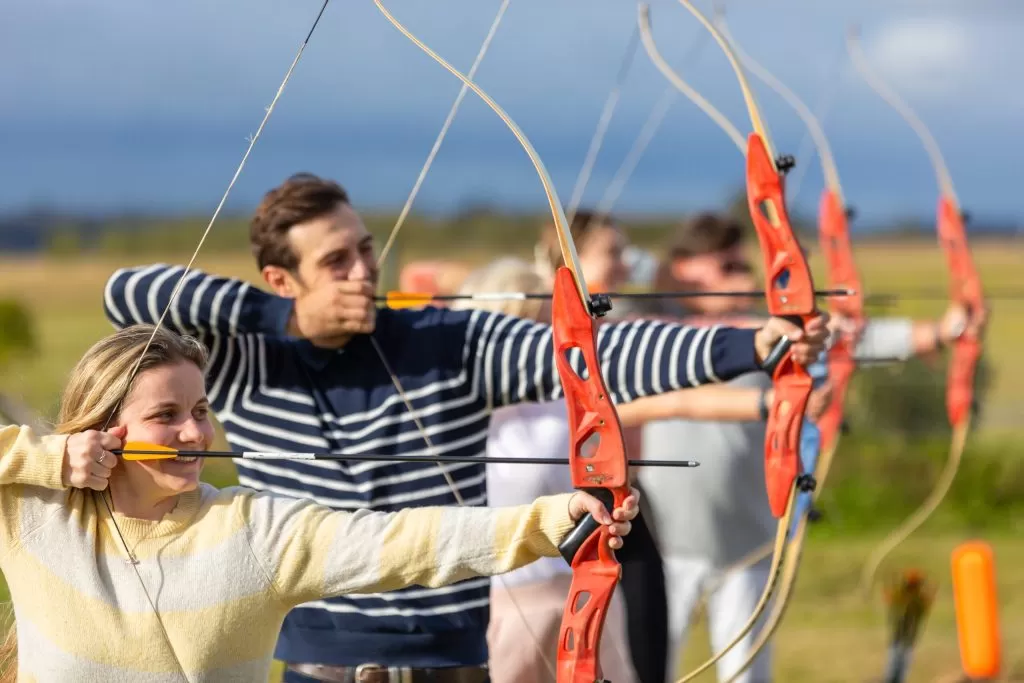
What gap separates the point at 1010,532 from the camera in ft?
28.6

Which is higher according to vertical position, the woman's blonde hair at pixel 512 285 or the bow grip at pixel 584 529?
the woman's blonde hair at pixel 512 285

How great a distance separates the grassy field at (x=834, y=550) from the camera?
5402 mm

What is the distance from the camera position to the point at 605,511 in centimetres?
181

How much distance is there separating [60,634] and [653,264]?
329cm

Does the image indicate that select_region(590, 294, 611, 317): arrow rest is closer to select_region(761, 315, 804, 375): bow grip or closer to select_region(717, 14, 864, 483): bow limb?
select_region(761, 315, 804, 375): bow grip

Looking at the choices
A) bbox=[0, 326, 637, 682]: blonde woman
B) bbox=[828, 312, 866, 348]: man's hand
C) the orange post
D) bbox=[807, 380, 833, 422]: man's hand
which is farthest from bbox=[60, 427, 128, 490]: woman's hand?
the orange post

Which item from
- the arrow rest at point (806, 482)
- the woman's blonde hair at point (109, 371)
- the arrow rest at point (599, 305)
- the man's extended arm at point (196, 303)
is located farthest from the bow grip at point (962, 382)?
the woman's blonde hair at point (109, 371)

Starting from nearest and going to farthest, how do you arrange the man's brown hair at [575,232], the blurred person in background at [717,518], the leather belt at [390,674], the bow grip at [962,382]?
the leather belt at [390,674]
the man's brown hair at [575,232]
the blurred person in background at [717,518]
the bow grip at [962,382]

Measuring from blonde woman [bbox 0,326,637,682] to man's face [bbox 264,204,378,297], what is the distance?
501 mm

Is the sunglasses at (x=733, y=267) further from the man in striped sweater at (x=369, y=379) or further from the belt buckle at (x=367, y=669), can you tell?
the belt buckle at (x=367, y=669)

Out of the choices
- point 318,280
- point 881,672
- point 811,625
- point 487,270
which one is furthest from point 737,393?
point 811,625

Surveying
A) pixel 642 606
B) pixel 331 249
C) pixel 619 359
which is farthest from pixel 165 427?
pixel 642 606

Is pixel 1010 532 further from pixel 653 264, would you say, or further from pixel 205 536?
pixel 205 536

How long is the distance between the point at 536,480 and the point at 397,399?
0.57m
